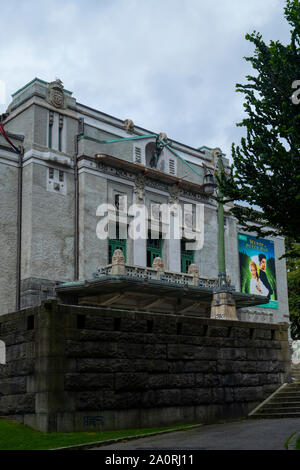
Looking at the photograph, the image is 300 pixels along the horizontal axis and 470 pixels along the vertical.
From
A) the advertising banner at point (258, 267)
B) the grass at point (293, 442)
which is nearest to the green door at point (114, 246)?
the advertising banner at point (258, 267)

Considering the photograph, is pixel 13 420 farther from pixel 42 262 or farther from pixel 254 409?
pixel 42 262

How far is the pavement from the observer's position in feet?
44.7

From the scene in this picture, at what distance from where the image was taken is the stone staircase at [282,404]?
68.2 ft

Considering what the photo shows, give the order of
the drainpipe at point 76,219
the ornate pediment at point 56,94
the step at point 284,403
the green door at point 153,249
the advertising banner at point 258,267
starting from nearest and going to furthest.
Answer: the step at point 284,403, the drainpipe at point 76,219, the ornate pediment at point 56,94, the green door at point 153,249, the advertising banner at point 258,267

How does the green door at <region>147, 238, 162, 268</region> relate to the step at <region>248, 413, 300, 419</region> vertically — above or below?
above

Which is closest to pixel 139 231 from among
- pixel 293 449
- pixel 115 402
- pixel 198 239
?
pixel 198 239

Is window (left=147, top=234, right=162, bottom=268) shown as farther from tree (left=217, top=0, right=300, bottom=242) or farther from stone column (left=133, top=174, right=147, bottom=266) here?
tree (left=217, top=0, right=300, bottom=242)

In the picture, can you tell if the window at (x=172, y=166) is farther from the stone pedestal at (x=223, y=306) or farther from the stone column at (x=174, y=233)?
the stone pedestal at (x=223, y=306)

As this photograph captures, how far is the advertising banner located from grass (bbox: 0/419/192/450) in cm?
2798

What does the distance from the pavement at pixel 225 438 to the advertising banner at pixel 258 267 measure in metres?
25.1

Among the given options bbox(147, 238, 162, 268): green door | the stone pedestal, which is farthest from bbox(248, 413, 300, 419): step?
bbox(147, 238, 162, 268): green door

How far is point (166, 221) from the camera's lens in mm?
38250

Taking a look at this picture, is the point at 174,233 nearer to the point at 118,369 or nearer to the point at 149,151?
the point at 149,151
